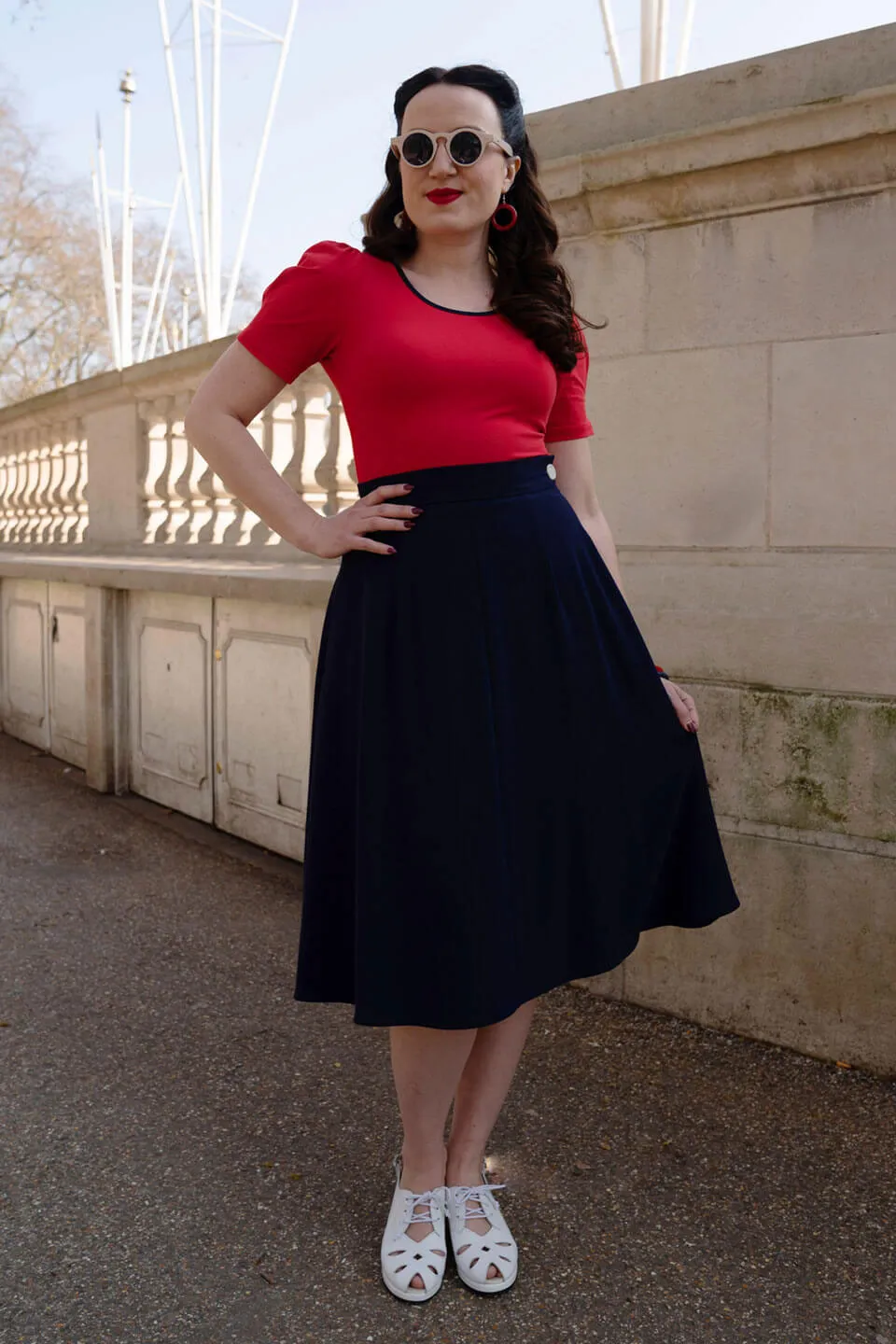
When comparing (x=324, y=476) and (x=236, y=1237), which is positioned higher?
(x=324, y=476)

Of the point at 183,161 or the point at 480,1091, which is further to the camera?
the point at 183,161

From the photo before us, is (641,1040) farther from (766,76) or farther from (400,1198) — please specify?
(766,76)

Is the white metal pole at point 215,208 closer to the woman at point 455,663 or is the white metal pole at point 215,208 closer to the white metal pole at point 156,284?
the white metal pole at point 156,284

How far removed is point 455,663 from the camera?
78.4 inches

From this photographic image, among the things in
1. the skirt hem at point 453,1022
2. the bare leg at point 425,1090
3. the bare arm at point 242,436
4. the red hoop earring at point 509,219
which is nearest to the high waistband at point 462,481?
the bare arm at point 242,436

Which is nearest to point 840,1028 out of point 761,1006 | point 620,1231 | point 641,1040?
point 761,1006

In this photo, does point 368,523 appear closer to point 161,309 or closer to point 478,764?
point 478,764

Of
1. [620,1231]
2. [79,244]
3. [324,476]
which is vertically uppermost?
[79,244]

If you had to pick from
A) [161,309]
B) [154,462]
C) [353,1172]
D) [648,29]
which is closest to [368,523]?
[353,1172]

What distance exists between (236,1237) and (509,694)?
3.87 feet

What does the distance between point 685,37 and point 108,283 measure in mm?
22962

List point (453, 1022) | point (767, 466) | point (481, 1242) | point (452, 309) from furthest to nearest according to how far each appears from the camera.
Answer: point (767, 466) → point (481, 1242) → point (452, 309) → point (453, 1022)

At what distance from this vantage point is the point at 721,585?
319 cm

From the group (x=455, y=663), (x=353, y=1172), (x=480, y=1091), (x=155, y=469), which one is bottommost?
(x=353, y=1172)
